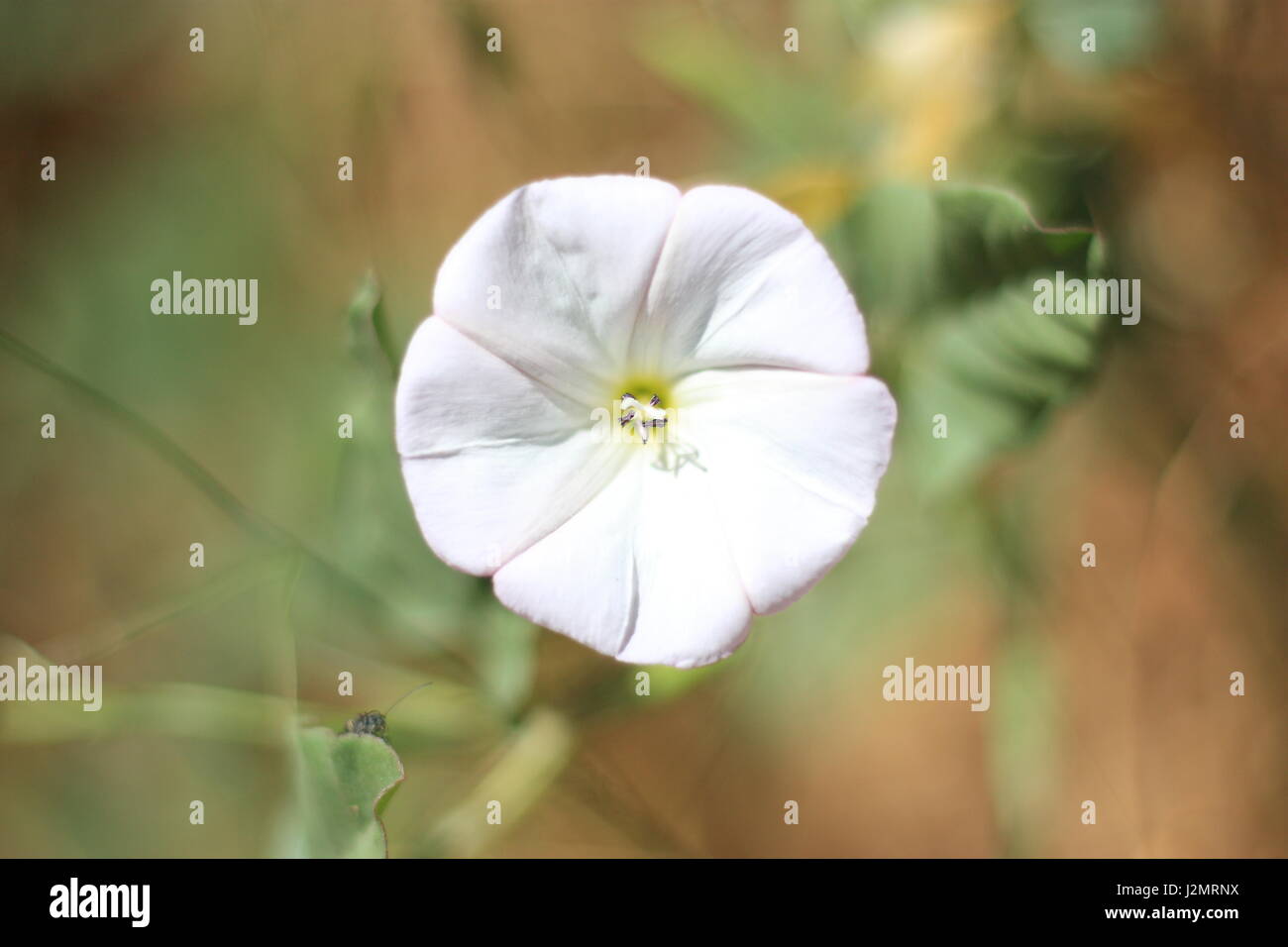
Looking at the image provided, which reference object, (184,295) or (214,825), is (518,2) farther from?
(214,825)

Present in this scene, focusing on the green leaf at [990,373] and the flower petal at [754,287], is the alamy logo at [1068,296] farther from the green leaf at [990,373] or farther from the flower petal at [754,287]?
the flower petal at [754,287]

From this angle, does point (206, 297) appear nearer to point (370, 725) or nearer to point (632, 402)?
point (370, 725)

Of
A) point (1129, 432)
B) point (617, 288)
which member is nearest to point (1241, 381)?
point (1129, 432)

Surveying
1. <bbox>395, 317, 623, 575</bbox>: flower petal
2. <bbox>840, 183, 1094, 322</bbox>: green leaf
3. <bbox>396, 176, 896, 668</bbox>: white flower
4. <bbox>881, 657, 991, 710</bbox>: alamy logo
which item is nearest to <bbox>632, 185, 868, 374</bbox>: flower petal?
→ <bbox>396, 176, 896, 668</bbox>: white flower
